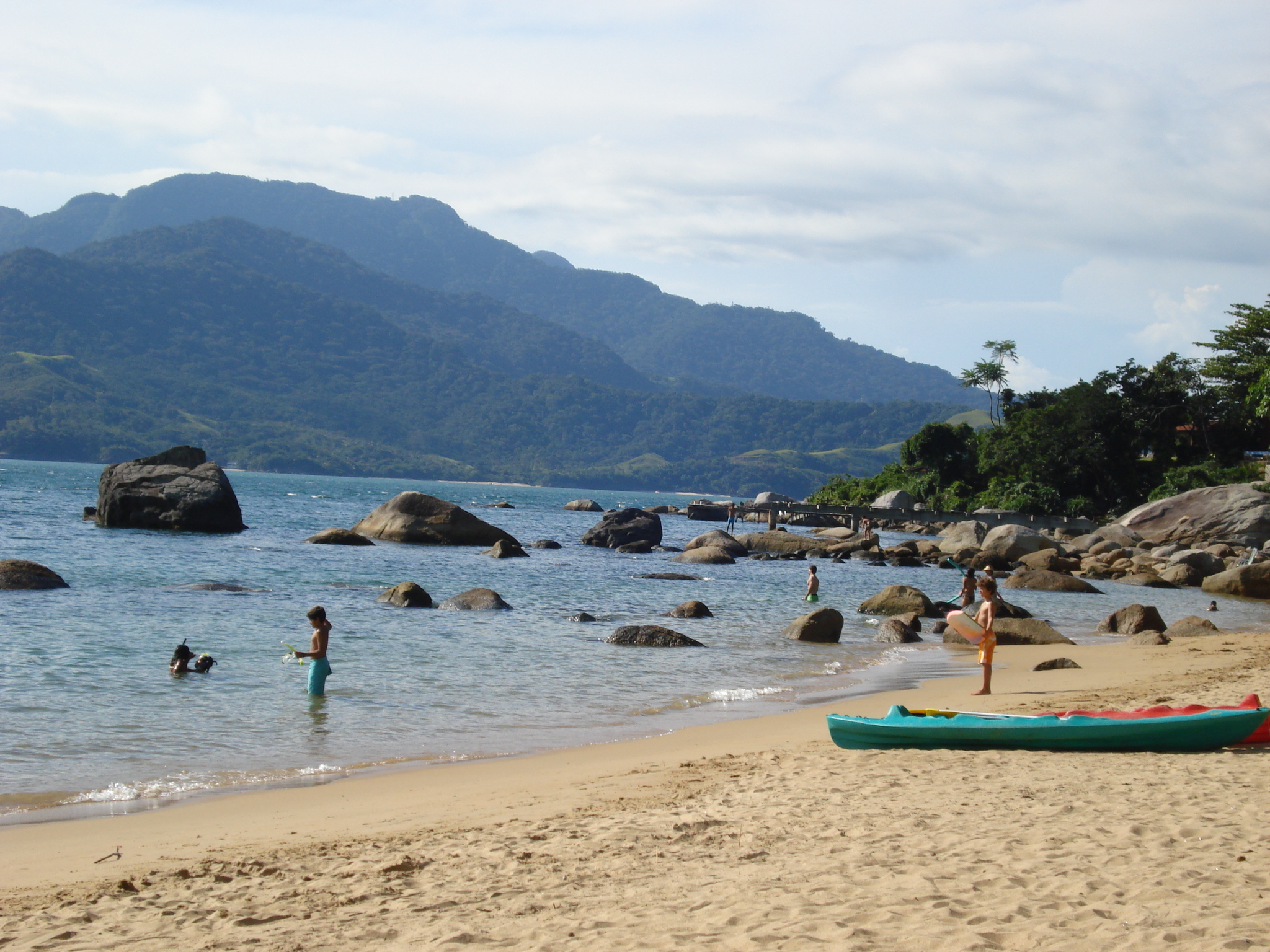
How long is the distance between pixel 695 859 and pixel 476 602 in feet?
50.9

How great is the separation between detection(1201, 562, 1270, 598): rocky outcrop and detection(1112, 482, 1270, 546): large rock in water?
34.9ft

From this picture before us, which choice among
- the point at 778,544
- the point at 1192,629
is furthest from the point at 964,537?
the point at 1192,629

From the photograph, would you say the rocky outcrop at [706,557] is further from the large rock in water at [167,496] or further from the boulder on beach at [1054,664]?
the boulder on beach at [1054,664]

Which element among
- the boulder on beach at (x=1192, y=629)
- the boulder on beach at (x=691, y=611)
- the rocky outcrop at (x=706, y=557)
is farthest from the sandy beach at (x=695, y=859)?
the rocky outcrop at (x=706, y=557)

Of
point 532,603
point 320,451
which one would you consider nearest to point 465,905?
point 532,603

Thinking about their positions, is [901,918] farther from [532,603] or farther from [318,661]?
[532,603]

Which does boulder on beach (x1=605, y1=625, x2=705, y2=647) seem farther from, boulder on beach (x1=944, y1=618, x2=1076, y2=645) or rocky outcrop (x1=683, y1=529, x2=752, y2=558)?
rocky outcrop (x1=683, y1=529, x2=752, y2=558)

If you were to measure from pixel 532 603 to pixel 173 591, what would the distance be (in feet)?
25.3

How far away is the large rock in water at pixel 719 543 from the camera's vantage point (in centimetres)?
4075

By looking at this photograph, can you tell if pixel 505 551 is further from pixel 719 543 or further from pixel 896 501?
pixel 896 501

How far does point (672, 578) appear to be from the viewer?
102ft

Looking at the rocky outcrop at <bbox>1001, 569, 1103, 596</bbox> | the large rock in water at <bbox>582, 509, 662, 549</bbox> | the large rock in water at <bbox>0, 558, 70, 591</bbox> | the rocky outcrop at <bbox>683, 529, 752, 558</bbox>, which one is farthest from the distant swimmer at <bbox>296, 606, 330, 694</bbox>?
the large rock in water at <bbox>582, 509, 662, 549</bbox>

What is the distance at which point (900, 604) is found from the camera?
76.3ft

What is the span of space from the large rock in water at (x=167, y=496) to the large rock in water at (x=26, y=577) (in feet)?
56.0
